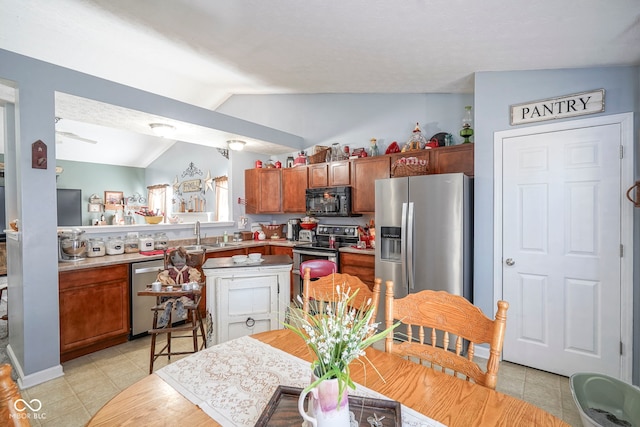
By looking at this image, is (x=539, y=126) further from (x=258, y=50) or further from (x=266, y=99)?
(x=266, y=99)

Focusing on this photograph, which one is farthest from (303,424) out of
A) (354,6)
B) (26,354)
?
(26,354)

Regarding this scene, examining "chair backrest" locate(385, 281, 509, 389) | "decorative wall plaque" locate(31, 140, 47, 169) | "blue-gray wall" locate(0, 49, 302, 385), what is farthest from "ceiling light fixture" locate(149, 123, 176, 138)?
"chair backrest" locate(385, 281, 509, 389)

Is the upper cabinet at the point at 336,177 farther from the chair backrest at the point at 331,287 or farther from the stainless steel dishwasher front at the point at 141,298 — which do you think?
the chair backrest at the point at 331,287

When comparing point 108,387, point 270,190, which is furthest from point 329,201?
point 108,387

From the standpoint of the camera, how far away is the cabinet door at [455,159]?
3.25 metres

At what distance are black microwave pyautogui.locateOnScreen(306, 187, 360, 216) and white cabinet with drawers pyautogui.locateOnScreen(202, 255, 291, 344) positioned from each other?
1784 millimetres

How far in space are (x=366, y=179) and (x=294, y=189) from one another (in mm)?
1267

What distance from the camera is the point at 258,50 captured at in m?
2.91

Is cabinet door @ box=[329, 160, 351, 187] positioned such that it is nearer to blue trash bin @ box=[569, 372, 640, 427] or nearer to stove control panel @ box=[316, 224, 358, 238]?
stove control panel @ box=[316, 224, 358, 238]

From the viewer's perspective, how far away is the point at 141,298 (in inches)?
125

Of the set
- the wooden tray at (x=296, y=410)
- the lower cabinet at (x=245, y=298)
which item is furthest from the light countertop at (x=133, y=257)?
the wooden tray at (x=296, y=410)

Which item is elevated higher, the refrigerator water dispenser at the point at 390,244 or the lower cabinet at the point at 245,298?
the refrigerator water dispenser at the point at 390,244

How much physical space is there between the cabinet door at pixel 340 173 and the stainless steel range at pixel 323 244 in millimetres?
659

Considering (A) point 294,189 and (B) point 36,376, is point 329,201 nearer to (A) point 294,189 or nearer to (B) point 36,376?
(A) point 294,189
